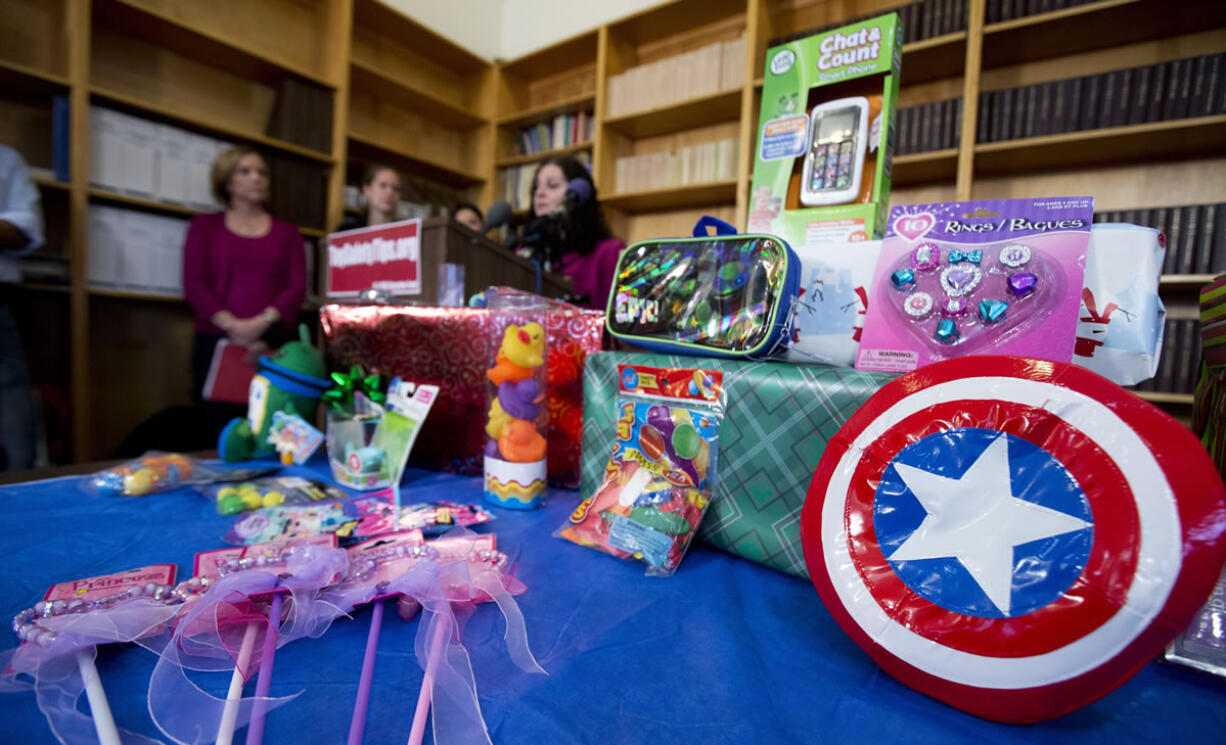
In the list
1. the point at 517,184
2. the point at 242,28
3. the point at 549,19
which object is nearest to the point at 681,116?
the point at 517,184

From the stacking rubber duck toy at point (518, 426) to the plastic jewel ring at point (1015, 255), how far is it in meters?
0.58

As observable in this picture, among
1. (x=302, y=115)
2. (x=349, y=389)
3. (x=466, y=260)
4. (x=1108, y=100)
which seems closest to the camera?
(x=349, y=389)

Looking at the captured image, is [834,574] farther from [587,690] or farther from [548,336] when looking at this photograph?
[548,336]

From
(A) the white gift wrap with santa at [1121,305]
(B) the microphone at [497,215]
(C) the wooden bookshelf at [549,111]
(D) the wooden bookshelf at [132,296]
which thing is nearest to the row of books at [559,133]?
(C) the wooden bookshelf at [549,111]

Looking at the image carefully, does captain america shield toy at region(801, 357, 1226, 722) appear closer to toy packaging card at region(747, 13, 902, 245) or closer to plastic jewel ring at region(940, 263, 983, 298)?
plastic jewel ring at region(940, 263, 983, 298)

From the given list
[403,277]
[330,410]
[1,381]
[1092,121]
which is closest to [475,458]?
[330,410]

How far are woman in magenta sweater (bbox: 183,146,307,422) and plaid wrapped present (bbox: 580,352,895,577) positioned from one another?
6.01 feet

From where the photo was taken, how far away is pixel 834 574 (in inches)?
17.0

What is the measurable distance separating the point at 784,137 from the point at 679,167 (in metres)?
1.89

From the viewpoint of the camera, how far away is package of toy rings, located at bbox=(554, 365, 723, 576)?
1.94ft

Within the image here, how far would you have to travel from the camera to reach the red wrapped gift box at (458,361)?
0.84m

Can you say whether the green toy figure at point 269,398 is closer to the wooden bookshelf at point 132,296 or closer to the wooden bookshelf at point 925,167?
the wooden bookshelf at point 132,296

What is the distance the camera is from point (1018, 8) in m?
1.77

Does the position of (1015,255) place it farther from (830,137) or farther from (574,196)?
(574,196)
